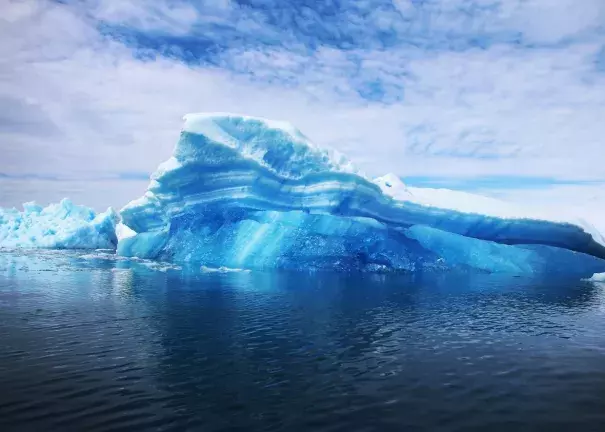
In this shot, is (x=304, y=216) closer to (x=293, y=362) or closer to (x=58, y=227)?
(x=293, y=362)

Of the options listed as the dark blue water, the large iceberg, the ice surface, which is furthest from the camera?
the ice surface

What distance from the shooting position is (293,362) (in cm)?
1124

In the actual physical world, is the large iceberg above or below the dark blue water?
above

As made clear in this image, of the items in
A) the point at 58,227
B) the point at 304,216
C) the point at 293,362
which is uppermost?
the point at 58,227

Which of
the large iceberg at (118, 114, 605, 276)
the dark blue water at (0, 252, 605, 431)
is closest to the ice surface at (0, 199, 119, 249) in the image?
the large iceberg at (118, 114, 605, 276)

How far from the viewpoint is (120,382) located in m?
9.41

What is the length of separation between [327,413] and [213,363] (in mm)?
3945

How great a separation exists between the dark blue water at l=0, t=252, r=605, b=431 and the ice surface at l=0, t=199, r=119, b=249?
43.0m

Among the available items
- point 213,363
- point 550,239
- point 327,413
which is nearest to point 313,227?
point 550,239

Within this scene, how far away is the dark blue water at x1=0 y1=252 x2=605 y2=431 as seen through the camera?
26.1ft

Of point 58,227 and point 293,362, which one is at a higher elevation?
→ point 58,227

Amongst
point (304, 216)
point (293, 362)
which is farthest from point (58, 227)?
point (293, 362)

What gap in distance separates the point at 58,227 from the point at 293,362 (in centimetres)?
6181

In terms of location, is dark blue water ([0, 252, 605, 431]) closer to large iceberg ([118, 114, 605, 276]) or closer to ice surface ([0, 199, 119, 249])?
large iceberg ([118, 114, 605, 276])
